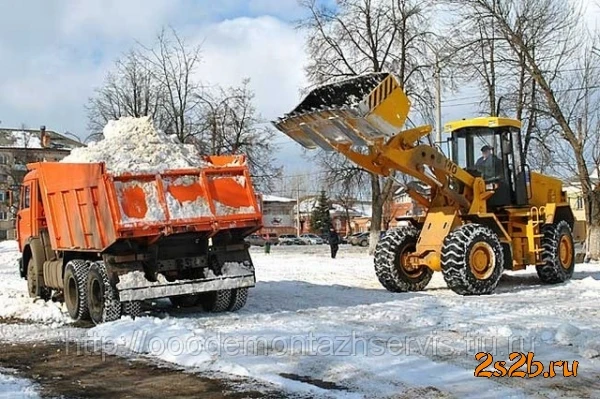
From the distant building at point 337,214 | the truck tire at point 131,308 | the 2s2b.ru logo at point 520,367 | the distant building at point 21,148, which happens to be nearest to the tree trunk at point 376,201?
the truck tire at point 131,308

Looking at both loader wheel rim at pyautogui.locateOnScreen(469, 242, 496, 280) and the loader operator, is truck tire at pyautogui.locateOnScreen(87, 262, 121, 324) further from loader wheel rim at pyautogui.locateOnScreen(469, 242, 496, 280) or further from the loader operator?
the loader operator

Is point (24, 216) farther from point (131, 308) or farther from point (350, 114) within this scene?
point (350, 114)

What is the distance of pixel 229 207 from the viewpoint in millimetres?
11977

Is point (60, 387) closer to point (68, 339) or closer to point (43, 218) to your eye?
point (68, 339)

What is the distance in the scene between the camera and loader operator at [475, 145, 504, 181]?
15719mm

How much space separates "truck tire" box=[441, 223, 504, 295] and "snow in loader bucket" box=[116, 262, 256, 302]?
3698mm

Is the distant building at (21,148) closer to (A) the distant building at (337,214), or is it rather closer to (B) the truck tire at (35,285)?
(A) the distant building at (337,214)

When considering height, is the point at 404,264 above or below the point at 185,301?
above

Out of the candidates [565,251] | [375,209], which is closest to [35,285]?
[565,251]

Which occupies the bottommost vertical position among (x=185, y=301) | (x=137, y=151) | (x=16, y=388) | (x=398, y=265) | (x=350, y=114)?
(x=16, y=388)

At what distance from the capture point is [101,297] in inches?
466

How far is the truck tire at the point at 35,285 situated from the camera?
49.0ft

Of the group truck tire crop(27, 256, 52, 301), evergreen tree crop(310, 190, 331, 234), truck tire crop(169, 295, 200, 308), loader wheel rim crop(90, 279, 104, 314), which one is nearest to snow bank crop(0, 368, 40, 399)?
loader wheel rim crop(90, 279, 104, 314)

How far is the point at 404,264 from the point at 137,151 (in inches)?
229
